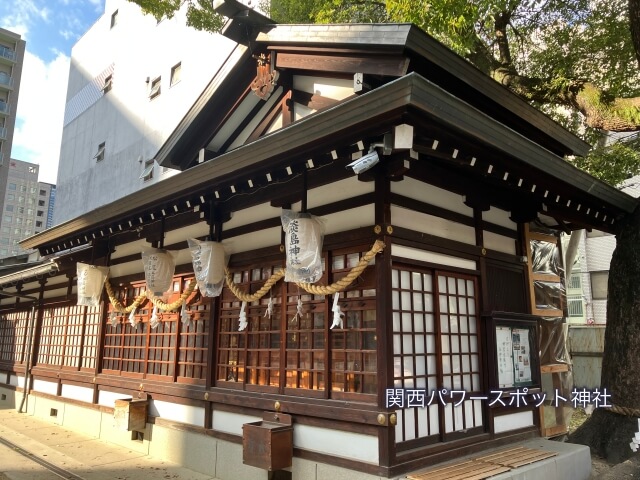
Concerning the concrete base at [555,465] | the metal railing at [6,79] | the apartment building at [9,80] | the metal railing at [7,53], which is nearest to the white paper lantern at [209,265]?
the concrete base at [555,465]

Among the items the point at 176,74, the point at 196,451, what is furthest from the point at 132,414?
the point at 176,74

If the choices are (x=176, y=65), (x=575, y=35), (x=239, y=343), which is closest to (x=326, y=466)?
(x=239, y=343)

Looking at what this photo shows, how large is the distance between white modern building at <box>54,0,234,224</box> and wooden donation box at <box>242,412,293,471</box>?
47.3 ft

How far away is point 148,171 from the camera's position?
2002 cm

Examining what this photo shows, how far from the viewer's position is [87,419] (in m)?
10.1

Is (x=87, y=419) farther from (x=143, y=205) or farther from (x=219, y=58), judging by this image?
(x=219, y=58)

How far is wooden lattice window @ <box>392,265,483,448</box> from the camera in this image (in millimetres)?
5359

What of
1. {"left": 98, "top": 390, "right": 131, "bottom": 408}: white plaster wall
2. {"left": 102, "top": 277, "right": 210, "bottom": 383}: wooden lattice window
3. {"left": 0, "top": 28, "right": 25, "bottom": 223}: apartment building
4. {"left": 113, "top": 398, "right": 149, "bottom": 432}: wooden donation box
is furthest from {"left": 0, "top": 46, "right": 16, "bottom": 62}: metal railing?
{"left": 113, "top": 398, "right": 149, "bottom": 432}: wooden donation box

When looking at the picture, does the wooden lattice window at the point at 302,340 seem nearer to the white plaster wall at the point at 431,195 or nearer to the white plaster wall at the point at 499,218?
the white plaster wall at the point at 431,195

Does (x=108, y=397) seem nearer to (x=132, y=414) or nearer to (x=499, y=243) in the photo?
(x=132, y=414)

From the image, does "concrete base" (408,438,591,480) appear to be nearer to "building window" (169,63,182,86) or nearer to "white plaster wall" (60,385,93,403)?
"white plaster wall" (60,385,93,403)

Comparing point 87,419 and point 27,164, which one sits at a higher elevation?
point 27,164

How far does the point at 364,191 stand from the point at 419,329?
1.74 metres

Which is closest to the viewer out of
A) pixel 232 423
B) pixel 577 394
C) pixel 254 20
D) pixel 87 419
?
pixel 232 423
